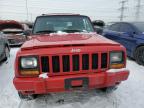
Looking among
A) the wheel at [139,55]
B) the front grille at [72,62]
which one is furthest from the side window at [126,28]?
the front grille at [72,62]

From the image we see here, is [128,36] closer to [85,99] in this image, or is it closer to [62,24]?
[62,24]

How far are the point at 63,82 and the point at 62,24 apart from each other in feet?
7.05

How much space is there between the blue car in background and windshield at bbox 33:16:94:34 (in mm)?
2444

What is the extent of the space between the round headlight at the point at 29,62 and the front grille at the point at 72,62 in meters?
0.13

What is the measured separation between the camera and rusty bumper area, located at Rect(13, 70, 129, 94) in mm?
3547

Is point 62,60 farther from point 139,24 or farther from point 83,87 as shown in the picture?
point 139,24

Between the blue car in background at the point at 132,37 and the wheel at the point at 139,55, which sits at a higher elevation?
the blue car in background at the point at 132,37

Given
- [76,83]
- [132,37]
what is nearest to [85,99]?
[76,83]

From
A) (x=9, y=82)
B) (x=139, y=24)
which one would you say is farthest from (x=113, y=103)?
(x=139, y=24)

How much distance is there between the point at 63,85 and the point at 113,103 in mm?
1266

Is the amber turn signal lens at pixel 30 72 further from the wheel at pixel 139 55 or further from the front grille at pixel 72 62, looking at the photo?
the wheel at pixel 139 55

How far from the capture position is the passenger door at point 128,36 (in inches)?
305

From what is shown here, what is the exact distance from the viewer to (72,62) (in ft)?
11.9

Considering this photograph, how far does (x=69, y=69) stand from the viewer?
365cm
